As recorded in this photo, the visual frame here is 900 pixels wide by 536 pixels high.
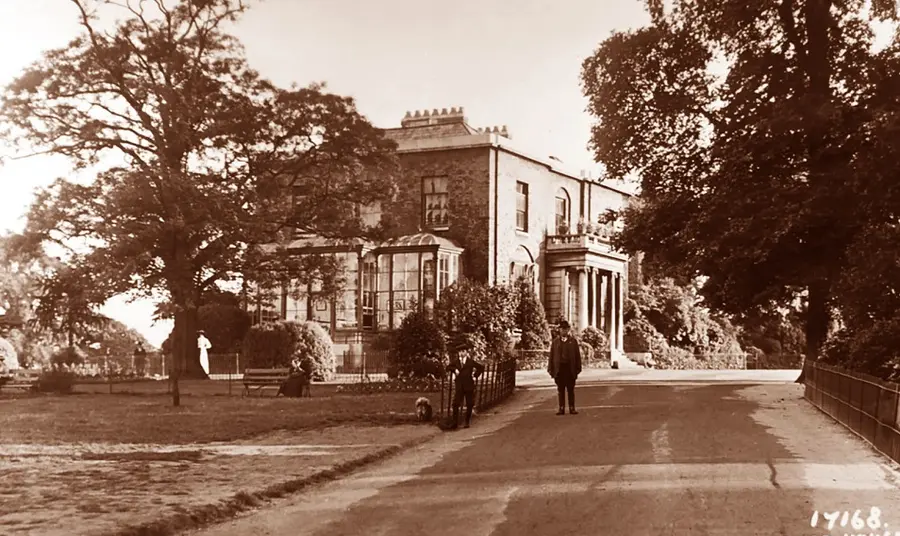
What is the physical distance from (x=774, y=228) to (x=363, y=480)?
13.0 metres

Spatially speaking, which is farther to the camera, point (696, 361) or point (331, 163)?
point (696, 361)

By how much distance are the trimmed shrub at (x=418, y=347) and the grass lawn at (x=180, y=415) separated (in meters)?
1.81

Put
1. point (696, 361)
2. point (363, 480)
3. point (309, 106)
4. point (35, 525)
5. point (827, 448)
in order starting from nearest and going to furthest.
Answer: point (35, 525), point (363, 480), point (827, 448), point (309, 106), point (696, 361)

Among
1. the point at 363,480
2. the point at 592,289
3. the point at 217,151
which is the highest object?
the point at 217,151

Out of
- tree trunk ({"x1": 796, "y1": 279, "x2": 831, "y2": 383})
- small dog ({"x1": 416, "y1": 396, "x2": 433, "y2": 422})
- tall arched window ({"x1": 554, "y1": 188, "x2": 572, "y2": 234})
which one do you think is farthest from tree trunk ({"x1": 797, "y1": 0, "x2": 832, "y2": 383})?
tall arched window ({"x1": 554, "y1": 188, "x2": 572, "y2": 234})

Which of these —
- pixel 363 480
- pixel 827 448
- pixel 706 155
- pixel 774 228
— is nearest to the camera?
pixel 363 480

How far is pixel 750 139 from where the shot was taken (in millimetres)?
22453

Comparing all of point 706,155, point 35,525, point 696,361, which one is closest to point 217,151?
point 706,155

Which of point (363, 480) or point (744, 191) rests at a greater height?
point (744, 191)

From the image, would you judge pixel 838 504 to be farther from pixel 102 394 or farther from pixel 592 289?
pixel 592 289

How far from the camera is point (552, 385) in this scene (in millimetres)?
26141

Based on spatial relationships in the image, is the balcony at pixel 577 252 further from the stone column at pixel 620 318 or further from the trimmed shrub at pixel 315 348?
the trimmed shrub at pixel 315 348

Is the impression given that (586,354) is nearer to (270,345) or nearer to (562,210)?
(562,210)

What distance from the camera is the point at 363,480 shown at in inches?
444
